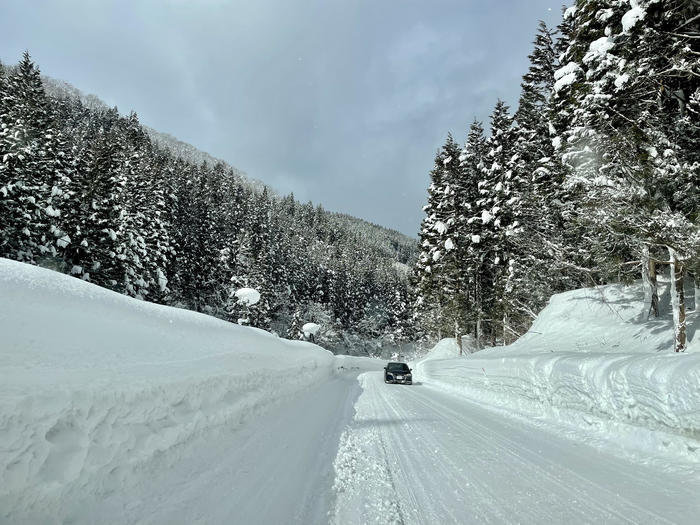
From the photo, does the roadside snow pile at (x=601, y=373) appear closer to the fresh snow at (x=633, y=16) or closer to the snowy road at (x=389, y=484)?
the snowy road at (x=389, y=484)

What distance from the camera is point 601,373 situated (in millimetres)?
7535

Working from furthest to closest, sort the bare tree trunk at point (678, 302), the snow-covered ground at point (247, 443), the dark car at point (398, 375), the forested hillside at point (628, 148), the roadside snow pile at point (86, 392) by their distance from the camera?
the dark car at point (398, 375) → the bare tree trunk at point (678, 302) → the forested hillside at point (628, 148) → the snow-covered ground at point (247, 443) → the roadside snow pile at point (86, 392)

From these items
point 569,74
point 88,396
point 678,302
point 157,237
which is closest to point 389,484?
point 88,396

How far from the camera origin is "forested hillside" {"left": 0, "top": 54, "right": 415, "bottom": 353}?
962 inches

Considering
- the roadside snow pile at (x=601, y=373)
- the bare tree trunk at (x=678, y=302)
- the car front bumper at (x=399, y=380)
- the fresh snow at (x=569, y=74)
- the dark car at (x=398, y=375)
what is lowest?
the car front bumper at (x=399, y=380)

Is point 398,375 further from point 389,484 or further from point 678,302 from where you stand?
point 389,484

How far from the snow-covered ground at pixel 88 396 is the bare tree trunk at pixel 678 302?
11.5 metres

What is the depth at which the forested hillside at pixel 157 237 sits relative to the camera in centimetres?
2444

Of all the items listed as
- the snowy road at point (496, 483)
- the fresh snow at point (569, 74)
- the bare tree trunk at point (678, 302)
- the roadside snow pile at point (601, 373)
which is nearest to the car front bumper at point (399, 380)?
the roadside snow pile at point (601, 373)

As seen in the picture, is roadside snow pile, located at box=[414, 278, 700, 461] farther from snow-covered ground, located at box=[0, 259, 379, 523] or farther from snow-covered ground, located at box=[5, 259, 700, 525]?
snow-covered ground, located at box=[0, 259, 379, 523]

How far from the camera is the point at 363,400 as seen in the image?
13047mm

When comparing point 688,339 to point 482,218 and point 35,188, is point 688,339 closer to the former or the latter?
point 482,218

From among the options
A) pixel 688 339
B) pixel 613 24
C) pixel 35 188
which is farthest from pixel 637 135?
pixel 35 188

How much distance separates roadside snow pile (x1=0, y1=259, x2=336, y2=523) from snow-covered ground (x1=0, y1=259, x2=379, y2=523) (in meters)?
0.01
